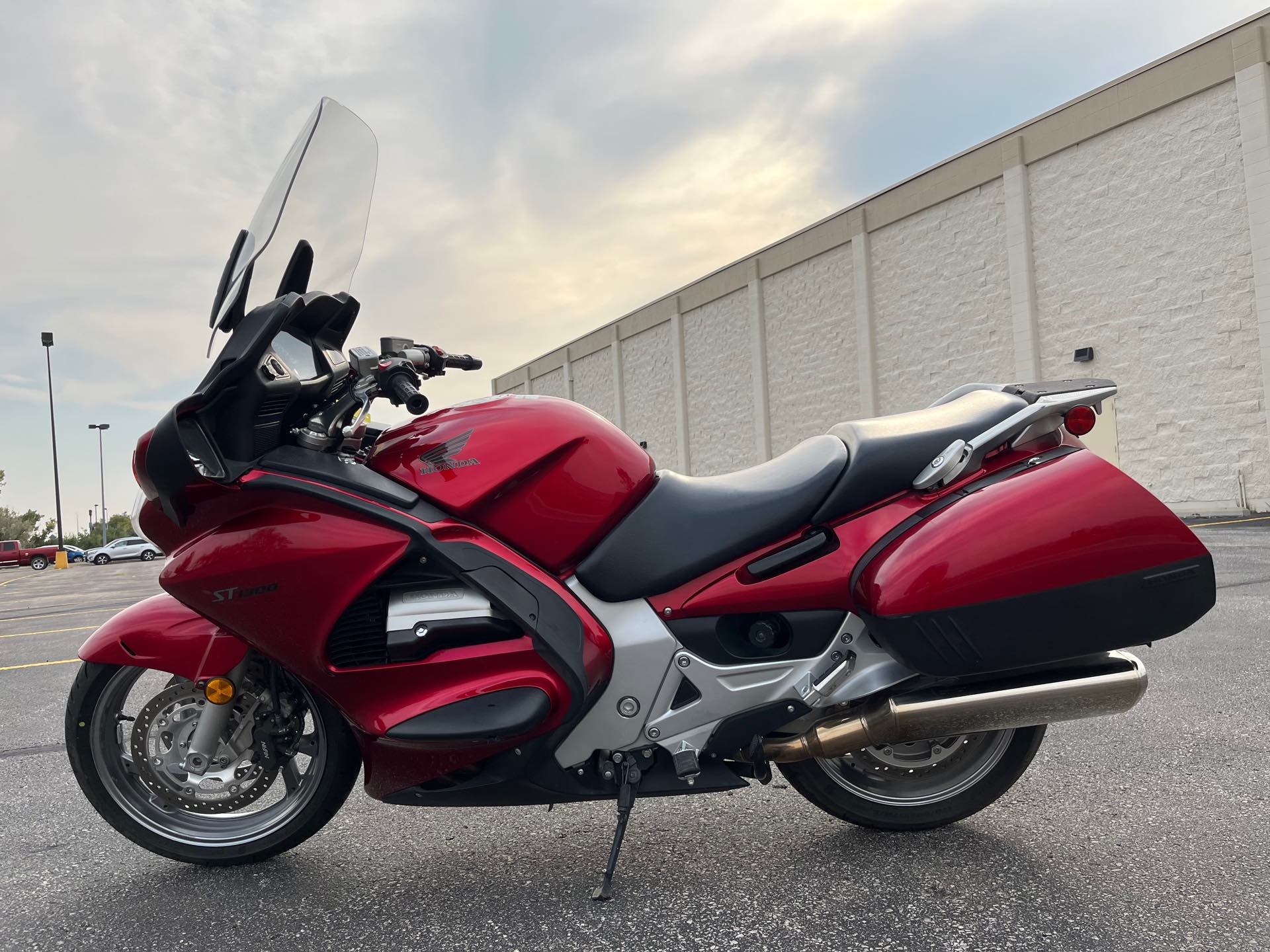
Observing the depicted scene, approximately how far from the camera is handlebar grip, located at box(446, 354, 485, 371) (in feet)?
8.52

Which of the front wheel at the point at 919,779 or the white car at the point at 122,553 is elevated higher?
the front wheel at the point at 919,779

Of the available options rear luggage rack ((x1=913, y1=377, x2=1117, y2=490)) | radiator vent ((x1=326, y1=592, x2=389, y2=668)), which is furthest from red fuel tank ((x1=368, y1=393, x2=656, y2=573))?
rear luggage rack ((x1=913, y1=377, x2=1117, y2=490))

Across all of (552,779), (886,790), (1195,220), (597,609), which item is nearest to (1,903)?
(552,779)

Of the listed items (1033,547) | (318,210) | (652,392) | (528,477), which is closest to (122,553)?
(652,392)

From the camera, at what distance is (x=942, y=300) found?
794 inches

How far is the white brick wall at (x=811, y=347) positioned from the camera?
2322 cm

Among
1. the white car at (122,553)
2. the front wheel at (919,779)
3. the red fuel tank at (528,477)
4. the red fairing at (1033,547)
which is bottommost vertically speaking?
the white car at (122,553)

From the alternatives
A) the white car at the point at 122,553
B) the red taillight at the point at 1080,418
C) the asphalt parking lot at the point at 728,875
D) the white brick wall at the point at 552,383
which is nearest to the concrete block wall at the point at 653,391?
the white brick wall at the point at 552,383

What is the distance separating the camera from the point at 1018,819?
102 inches

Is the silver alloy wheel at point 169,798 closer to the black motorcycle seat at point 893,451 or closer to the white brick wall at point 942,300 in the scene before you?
the black motorcycle seat at point 893,451

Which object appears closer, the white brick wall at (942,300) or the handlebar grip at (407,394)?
the handlebar grip at (407,394)

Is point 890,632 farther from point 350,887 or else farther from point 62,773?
point 62,773

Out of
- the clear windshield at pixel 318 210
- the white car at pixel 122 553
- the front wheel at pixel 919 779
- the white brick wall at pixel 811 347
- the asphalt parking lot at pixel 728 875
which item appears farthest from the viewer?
the white car at pixel 122 553

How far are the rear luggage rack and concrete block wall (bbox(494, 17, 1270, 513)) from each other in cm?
1511
